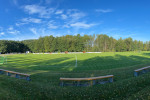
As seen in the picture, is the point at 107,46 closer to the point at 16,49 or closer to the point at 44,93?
the point at 16,49

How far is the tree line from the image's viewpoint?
87250mm

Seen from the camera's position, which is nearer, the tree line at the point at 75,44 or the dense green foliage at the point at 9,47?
the dense green foliage at the point at 9,47

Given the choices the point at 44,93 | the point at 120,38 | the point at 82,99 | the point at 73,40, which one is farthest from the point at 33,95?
the point at 120,38

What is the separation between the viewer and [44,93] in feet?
16.8

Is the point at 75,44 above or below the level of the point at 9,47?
above

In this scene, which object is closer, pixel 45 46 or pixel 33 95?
pixel 33 95

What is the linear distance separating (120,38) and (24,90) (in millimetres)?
113218

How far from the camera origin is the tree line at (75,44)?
87250 millimetres

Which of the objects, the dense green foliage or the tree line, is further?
the tree line

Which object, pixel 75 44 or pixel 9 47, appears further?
pixel 75 44

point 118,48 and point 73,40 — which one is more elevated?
point 73,40

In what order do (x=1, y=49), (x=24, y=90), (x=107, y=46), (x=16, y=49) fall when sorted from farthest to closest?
(x=107, y=46) < (x=16, y=49) < (x=1, y=49) < (x=24, y=90)

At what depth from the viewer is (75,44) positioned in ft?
290

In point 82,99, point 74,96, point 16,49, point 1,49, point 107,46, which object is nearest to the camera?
point 82,99
